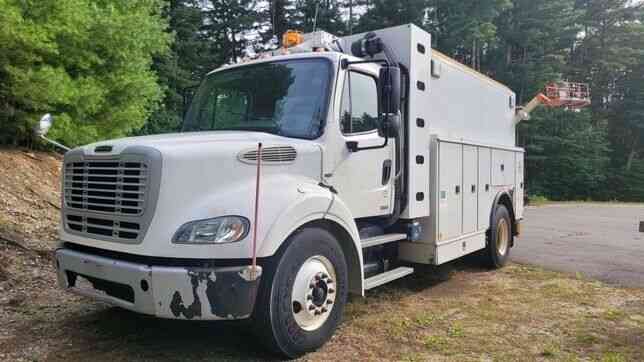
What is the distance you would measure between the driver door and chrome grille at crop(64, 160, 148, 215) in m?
1.69

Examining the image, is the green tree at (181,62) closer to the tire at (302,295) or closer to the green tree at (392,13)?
the green tree at (392,13)

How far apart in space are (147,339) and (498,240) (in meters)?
5.31

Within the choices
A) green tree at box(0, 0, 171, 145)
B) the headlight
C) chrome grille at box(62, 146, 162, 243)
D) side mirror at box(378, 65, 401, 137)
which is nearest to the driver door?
side mirror at box(378, 65, 401, 137)

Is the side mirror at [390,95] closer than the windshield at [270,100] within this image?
No

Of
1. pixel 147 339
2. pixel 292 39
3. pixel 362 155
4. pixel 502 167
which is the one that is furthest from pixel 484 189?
pixel 147 339

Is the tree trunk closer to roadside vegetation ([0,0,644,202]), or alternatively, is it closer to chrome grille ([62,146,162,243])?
roadside vegetation ([0,0,644,202])

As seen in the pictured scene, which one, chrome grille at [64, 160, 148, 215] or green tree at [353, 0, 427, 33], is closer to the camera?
chrome grille at [64, 160, 148, 215]

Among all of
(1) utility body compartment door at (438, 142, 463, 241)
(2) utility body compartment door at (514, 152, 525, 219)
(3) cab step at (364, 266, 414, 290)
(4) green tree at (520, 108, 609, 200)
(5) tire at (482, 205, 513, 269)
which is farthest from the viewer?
(4) green tree at (520, 108, 609, 200)

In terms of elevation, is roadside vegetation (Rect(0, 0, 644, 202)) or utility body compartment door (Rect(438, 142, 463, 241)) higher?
roadside vegetation (Rect(0, 0, 644, 202))

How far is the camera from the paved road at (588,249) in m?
7.25

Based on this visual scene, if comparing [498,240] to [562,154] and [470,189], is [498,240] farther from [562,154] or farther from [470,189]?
[562,154]

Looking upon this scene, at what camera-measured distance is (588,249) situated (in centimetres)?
936

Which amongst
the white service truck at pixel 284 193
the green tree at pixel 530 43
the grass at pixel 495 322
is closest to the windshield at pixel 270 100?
the white service truck at pixel 284 193

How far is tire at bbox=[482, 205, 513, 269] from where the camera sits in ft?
23.5
